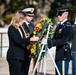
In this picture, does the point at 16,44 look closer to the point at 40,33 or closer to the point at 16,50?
the point at 16,50

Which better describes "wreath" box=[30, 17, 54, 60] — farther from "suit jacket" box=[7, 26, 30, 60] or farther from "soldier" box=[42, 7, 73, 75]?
"suit jacket" box=[7, 26, 30, 60]

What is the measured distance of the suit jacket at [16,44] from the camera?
280 inches

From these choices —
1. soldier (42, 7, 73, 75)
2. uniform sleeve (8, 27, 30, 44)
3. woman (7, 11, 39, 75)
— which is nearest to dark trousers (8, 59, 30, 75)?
woman (7, 11, 39, 75)

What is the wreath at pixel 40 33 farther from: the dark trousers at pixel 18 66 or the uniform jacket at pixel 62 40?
the dark trousers at pixel 18 66

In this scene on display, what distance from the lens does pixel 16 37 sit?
7.12m

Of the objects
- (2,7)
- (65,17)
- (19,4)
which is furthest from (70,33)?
(2,7)

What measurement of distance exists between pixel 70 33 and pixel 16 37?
0.99 metres

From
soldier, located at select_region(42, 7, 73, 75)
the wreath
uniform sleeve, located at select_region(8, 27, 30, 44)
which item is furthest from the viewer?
the wreath

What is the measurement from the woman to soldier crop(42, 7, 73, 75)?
1.28 feet

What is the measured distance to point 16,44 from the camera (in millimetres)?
7203

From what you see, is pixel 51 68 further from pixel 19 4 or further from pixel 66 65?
pixel 19 4

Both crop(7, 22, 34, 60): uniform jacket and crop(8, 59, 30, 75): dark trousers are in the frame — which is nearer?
crop(7, 22, 34, 60): uniform jacket

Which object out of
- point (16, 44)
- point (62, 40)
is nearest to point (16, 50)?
point (16, 44)

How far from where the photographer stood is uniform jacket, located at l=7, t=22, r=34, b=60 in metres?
7.12
